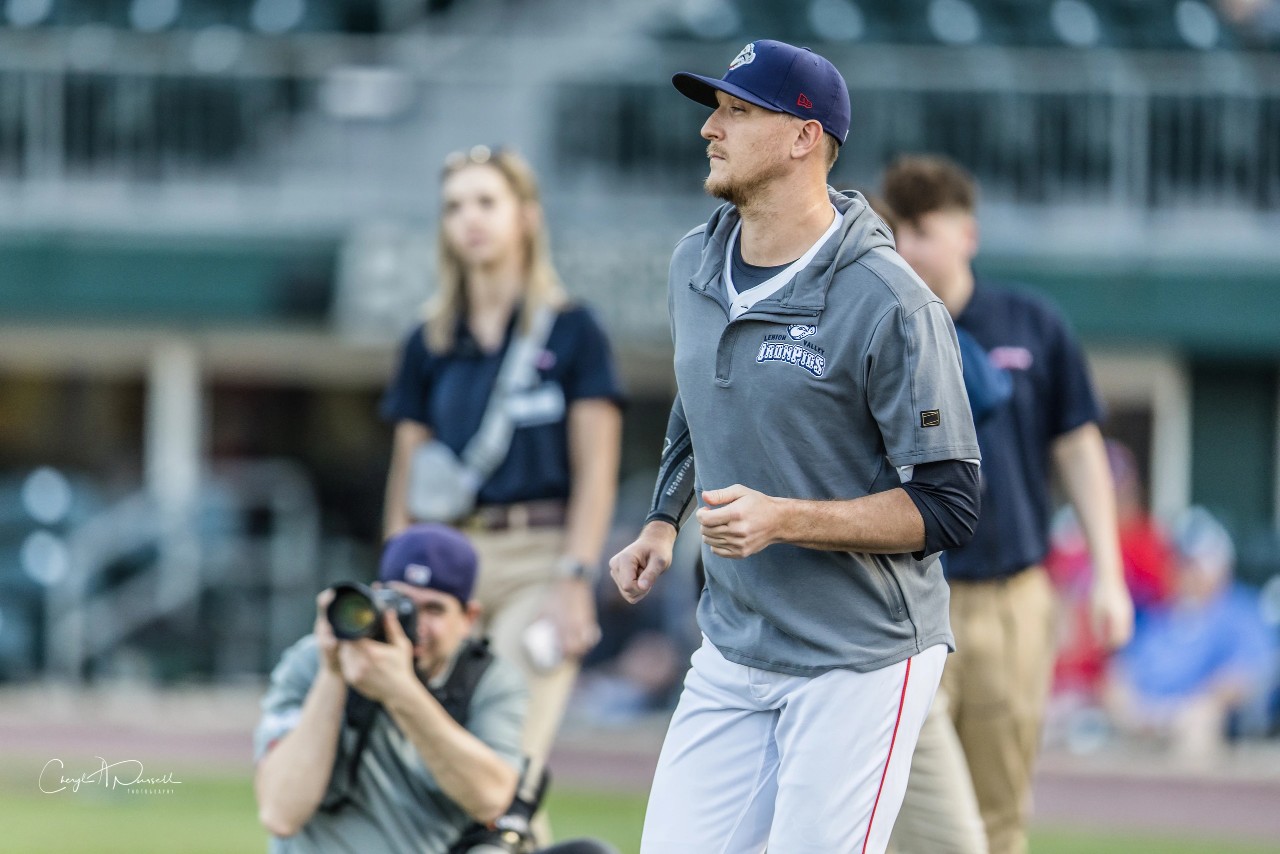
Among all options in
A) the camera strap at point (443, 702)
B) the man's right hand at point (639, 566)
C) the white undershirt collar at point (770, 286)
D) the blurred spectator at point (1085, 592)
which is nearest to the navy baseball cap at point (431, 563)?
the camera strap at point (443, 702)

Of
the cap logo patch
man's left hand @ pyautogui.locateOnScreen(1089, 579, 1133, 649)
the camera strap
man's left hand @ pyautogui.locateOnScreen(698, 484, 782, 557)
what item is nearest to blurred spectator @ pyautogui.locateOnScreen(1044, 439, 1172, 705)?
man's left hand @ pyautogui.locateOnScreen(1089, 579, 1133, 649)

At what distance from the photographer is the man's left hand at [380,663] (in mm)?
4594

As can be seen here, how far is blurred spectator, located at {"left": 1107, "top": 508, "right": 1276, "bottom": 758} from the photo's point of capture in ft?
42.7

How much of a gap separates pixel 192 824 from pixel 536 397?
416 cm

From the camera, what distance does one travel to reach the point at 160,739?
12602 millimetres

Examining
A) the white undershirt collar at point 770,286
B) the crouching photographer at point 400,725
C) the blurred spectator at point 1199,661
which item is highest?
the white undershirt collar at point 770,286

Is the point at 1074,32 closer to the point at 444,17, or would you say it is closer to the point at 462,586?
the point at 444,17

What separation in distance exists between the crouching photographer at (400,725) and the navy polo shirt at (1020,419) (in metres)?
1.53

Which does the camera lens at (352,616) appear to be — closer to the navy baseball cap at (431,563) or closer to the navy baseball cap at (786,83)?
the navy baseball cap at (431,563)

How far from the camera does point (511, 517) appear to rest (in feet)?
20.1

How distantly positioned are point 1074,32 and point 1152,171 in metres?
2.31

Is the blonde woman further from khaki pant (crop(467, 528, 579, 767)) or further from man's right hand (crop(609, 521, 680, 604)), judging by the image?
man's right hand (crop(609, 521, 680, 604))

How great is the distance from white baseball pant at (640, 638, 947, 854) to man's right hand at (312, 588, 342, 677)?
84 cm

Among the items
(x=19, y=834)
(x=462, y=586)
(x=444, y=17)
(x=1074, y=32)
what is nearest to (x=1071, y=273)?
(x=1074, y=32)
